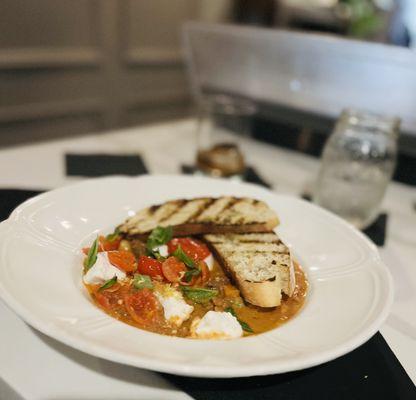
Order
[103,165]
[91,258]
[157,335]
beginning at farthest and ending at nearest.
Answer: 1. [103,165]
2. [91,258]
3. [157,335]

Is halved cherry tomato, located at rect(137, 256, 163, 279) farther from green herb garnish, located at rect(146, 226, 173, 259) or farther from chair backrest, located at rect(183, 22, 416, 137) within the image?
chair backrest, located at rect(183, 22, 416, 137)

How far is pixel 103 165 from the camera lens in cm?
213

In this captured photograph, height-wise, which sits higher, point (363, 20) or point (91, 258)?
point (363, 20)

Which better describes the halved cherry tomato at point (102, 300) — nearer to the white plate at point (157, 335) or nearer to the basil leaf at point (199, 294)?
the white plate at point (157, 335)

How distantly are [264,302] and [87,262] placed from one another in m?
0.47

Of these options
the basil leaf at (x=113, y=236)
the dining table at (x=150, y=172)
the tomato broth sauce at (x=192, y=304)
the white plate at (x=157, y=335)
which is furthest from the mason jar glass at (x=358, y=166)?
the basil leaf at (x=113, y=236)

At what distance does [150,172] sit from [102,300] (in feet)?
3.72

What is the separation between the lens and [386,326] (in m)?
1.23

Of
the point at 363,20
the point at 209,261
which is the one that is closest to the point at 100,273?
the point at 209,261

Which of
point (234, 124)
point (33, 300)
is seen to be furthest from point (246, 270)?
point (234, 124)

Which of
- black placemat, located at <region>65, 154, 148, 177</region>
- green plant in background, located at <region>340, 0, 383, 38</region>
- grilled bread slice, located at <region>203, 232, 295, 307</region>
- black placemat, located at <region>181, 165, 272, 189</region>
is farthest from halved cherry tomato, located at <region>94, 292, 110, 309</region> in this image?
green plant in background, located at <region>340, 0, 383, 38</region>

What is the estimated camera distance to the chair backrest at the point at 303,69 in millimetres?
2053

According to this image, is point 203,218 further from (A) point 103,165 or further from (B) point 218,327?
(A) point 103,165

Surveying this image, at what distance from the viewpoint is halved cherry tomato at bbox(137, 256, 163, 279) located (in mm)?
1199
